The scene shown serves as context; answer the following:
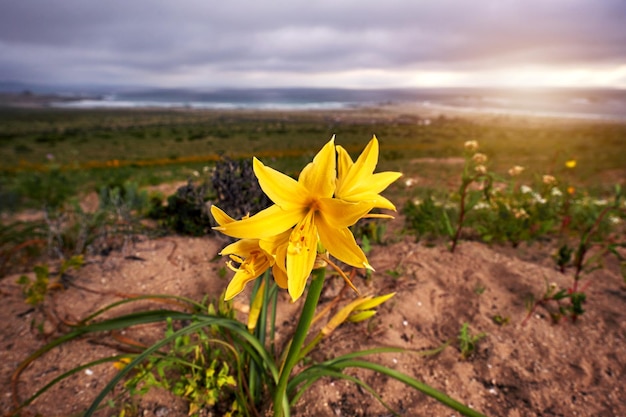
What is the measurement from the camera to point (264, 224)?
0.94 m

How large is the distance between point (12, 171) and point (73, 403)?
Answer: 15925 mm

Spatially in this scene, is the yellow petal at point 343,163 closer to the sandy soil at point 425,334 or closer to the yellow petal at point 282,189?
the yellow petal at point 282,189

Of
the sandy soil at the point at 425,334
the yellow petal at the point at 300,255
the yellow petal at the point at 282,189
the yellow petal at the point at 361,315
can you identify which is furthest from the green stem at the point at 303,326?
the sandy soil at the point at 425,334

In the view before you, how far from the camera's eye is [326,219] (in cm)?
97

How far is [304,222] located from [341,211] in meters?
0.13

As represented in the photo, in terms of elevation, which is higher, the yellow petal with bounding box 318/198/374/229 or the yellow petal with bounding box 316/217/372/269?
the yellow petal with bounding box 318/198/374/229

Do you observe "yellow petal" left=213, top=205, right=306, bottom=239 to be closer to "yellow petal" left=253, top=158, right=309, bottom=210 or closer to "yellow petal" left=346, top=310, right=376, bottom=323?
"yellow petal" left=253, top=158, right=309, bottom=210

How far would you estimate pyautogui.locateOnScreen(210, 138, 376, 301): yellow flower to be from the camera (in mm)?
924

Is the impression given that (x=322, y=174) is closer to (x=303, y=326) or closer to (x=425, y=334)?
(x=303, y=326)

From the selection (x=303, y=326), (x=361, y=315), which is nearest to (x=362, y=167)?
(x=303, y=326)

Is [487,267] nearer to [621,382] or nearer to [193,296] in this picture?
[621,382]

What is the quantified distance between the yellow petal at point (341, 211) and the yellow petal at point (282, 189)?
0.07 metres

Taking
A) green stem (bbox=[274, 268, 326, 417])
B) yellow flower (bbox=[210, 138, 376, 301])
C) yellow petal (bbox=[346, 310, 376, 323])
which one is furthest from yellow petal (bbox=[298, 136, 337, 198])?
yellow petal (bbox=[346, 310, 376, 323])

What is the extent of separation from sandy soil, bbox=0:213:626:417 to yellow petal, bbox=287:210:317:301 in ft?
4.05
